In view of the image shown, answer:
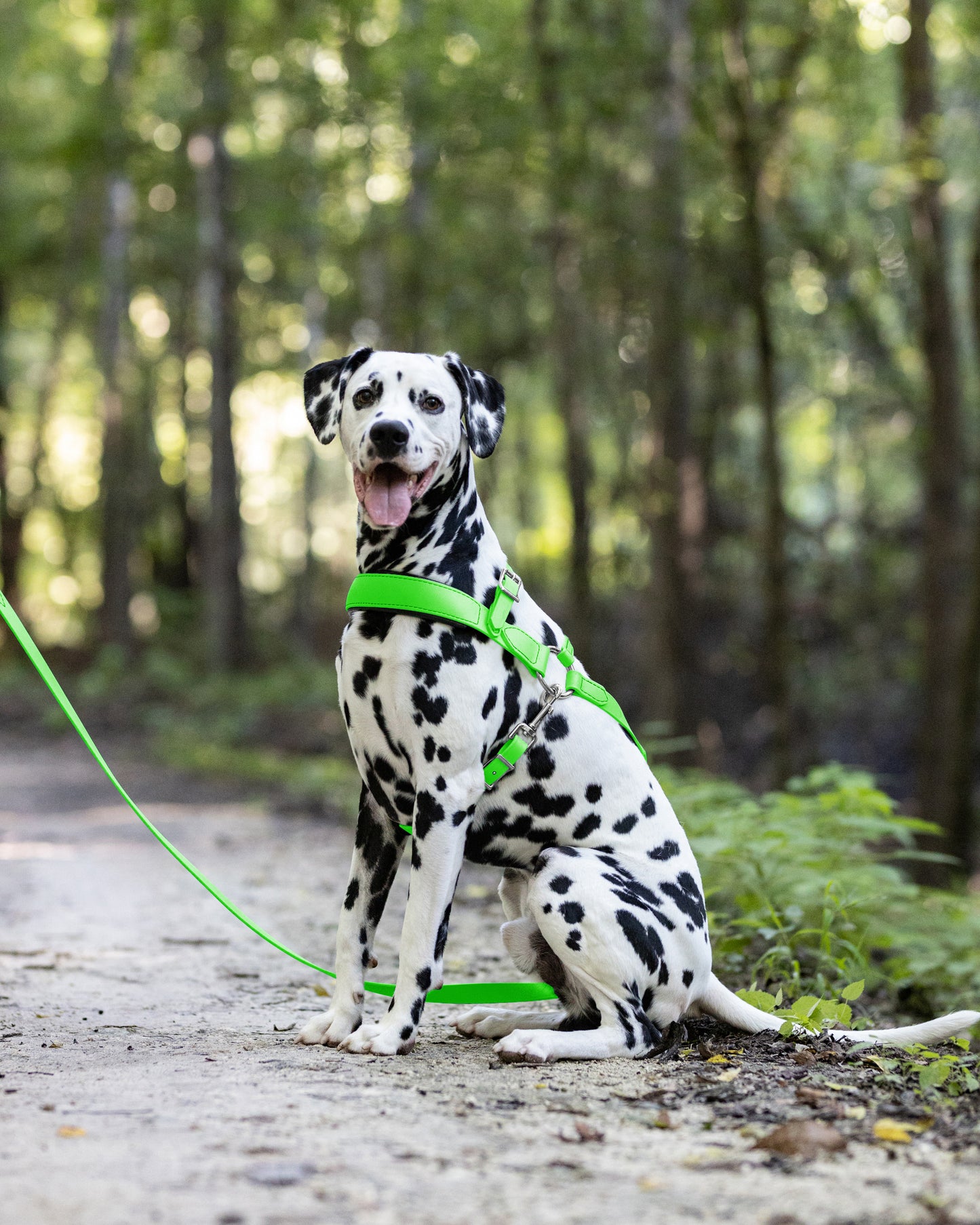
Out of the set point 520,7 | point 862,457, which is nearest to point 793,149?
point 520,7

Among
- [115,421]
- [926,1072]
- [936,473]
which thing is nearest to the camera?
[926,1072]

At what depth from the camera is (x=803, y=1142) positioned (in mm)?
3221

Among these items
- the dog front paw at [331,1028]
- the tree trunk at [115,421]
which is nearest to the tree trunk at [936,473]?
the dog front paw at [331,1028]

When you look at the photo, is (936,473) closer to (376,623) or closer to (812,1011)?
(812,1011)

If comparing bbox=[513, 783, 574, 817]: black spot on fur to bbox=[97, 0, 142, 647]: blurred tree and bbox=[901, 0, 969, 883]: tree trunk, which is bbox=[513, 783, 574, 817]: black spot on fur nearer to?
bbox=[901, 0, 969, 883]: tree trunk

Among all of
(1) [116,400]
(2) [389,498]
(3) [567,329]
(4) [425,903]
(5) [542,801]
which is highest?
(1) [116,400]

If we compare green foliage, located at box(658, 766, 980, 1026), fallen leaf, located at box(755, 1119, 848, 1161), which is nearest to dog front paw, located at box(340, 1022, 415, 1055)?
fallen leaf, located at box(755, 1119, 848, 1161)

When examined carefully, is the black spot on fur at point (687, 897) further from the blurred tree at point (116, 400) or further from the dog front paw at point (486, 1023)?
the blurred tree at point (116, 400)

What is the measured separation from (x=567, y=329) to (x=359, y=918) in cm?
1176

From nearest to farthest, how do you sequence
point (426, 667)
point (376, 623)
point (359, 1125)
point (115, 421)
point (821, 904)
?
point (359, 1125)
point (426, 667)
point (376, 623)
point (821, 904)
point (115, 421)

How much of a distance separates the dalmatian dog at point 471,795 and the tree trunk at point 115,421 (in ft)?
76.0

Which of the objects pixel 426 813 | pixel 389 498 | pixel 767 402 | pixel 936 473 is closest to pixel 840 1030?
pixel 426 813

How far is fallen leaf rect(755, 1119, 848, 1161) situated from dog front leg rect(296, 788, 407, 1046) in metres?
1.57

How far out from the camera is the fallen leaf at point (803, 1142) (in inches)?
126
